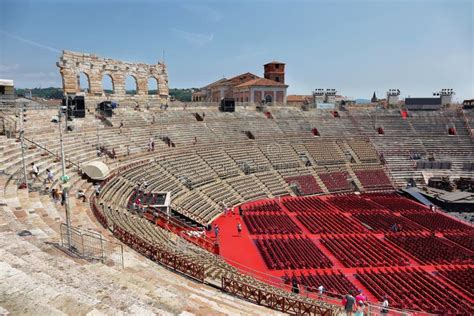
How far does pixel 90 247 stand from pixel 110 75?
38004 millimetres

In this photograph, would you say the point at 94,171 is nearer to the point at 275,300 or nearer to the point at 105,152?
the point at 105,152

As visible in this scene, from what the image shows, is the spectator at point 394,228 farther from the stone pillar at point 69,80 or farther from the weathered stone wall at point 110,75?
the stone pillar at point 69,80

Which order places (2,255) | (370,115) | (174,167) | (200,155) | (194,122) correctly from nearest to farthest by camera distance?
1. (2,255)
2. (174,167)
3. (200,155)
4. (194,122)
5. (370,115)

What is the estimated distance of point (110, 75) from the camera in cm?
4572

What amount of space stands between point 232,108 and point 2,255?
154 ft

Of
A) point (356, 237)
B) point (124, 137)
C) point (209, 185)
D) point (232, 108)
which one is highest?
point (232, 108)

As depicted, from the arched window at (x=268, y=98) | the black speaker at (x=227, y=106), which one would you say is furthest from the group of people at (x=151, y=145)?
the arched window at (x=268, y=98)

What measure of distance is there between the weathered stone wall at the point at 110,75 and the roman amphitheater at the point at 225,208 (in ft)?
0.57

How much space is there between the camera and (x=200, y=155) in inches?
1624

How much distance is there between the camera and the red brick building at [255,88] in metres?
68.8

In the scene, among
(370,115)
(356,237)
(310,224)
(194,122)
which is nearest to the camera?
(356,237)

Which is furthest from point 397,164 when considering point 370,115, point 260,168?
point 260,168

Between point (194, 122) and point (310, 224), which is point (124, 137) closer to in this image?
point (194, 122)

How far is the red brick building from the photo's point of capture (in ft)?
226
